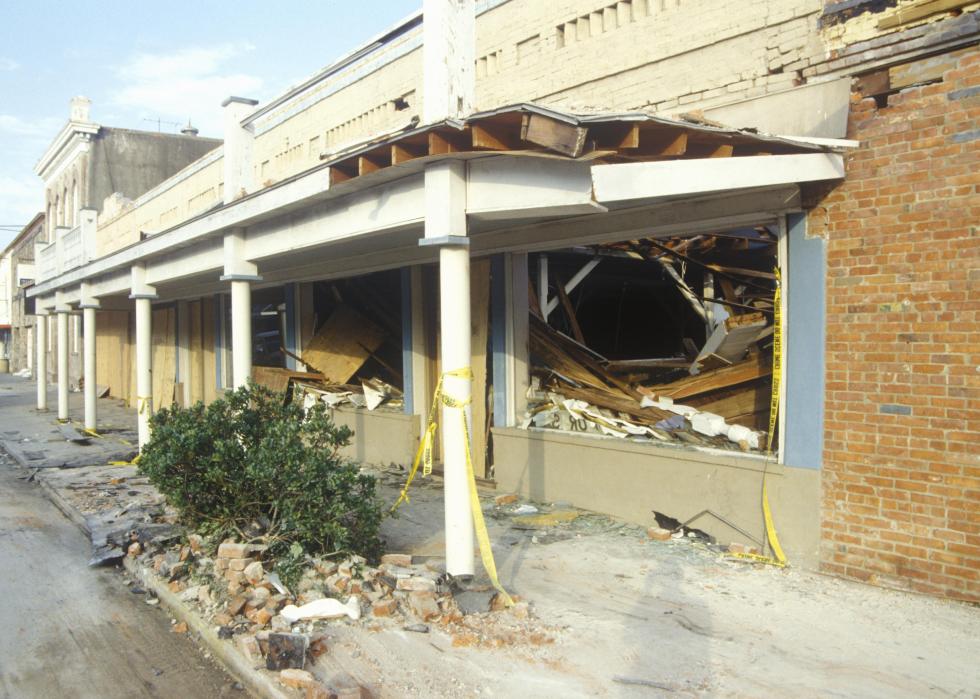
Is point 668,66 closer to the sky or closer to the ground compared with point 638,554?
closer to the sky

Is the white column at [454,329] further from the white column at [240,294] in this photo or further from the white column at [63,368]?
the white column at [63,368]

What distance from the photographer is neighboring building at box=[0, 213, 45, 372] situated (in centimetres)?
3928

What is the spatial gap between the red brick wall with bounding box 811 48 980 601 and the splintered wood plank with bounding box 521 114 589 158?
2.30 meters

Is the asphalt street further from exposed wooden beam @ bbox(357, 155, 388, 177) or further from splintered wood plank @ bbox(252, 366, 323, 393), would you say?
splintered wood plank @ bbox(252, 366, 323, 393)

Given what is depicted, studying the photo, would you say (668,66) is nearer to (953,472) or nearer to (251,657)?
(953,472)

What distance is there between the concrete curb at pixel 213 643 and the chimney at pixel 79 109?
91.3ft

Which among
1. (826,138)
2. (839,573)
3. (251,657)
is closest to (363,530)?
(251,657)

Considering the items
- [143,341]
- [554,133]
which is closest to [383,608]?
[554,133]

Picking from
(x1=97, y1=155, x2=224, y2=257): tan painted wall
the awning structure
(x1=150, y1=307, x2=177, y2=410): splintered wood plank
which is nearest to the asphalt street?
the awning structure

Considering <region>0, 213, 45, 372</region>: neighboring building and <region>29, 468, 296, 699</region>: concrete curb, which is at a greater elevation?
<region>0, 213, 45, 372</region>: neighboring building

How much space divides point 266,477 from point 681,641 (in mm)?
3075

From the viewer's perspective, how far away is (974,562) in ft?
16.4

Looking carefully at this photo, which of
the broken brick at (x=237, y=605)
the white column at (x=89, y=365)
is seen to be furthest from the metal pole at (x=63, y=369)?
the broken brick at (x=237, y=605)

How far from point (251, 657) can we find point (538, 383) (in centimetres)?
509
